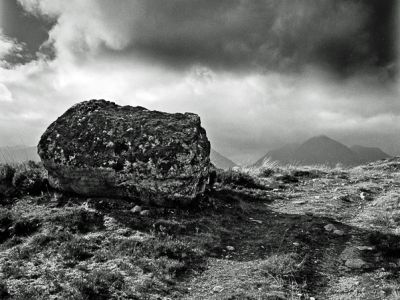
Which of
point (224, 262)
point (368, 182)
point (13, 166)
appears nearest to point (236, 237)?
point (224, 262)

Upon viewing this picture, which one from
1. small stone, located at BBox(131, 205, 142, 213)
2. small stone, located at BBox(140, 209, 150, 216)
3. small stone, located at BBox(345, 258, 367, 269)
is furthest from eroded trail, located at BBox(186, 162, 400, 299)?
small stone, located at BBox(131, 205, 142, 213)

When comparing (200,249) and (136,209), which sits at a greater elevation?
(136,209)

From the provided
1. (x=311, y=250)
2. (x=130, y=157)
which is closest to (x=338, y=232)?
(x=311, y=250)

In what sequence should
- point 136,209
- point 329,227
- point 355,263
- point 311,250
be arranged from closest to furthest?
point 355,263 → point 311,250 → point 329,227 → point 136,209

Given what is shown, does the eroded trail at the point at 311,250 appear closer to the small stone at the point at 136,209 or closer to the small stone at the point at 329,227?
the small stone at the point at 329,227

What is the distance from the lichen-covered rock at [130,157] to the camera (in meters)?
11.1

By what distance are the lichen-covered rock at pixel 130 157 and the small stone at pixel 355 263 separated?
4.87 meters

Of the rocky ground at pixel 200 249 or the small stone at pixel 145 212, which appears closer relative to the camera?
the rocky ground at pixel 200 249

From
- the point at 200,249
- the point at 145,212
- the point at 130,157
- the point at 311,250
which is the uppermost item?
the point at 130,157

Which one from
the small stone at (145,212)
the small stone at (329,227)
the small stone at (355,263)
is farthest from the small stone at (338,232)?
the small stone at (145,212)

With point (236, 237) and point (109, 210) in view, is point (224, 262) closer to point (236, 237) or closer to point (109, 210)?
point (236, 237)

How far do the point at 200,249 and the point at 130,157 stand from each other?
158 inches

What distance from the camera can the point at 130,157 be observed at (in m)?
11.3

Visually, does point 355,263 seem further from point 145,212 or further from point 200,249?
point 145,212
